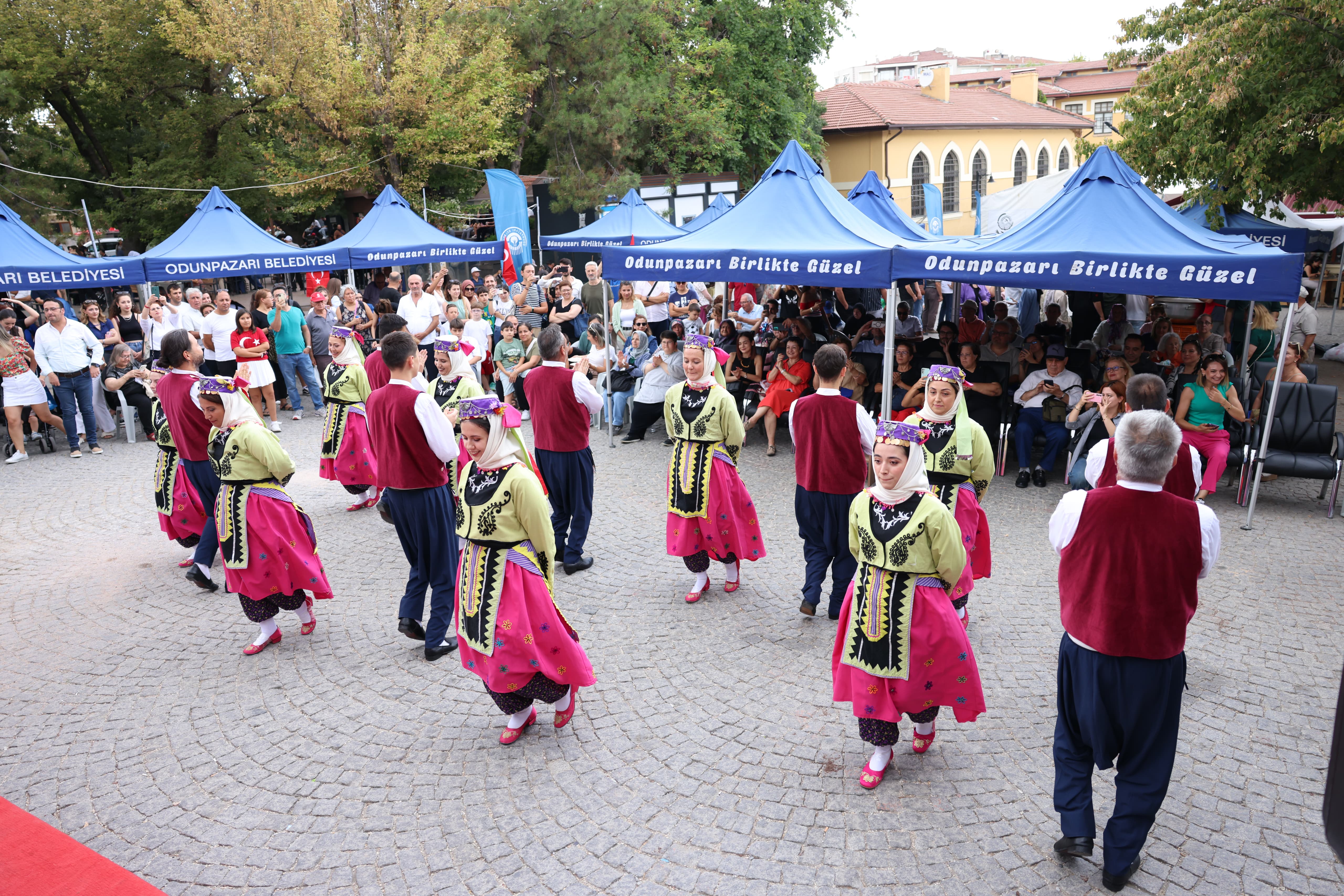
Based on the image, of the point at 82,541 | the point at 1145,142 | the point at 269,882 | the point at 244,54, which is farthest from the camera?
the point at 244,54

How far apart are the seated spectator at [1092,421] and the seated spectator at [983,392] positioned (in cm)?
71

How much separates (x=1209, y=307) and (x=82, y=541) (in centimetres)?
1348

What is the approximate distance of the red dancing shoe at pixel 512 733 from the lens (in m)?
4.63

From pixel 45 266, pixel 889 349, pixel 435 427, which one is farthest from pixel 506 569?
pixel 45 266

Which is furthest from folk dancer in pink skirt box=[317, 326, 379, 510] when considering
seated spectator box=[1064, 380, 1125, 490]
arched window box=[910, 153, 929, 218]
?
arched window box=[910, 153, 929, 218]

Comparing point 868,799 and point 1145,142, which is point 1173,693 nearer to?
point 868,799

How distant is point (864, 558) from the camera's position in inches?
161

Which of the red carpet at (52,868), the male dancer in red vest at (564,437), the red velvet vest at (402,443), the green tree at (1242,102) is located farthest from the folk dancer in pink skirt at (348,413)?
the green tree at (1242,102)

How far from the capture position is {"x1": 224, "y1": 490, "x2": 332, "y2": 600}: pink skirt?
548 centimetres

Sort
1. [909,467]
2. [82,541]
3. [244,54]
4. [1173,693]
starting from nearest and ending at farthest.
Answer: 1. [1173,693]
2. [909,467]
3. [82,541]
4. [244,54]

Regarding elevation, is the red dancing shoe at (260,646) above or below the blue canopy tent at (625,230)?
below

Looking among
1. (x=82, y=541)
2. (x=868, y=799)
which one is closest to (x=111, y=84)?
(x=82, y=541)

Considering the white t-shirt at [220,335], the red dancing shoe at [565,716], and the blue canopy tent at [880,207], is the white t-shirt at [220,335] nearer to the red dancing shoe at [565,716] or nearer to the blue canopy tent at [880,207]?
the blue canopy tent at [880,207]

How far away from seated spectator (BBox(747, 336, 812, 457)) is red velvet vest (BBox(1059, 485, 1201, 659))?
6.77m
